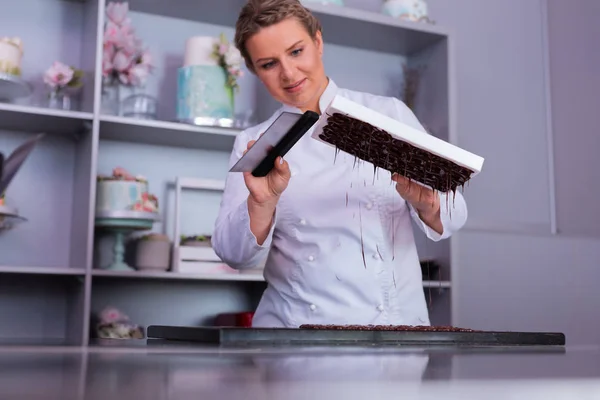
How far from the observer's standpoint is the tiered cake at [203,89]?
2.88 m

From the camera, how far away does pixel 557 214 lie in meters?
3.93

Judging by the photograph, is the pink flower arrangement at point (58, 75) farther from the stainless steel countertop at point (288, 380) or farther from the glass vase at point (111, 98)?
the stainless steel countertop at point (288, 380)

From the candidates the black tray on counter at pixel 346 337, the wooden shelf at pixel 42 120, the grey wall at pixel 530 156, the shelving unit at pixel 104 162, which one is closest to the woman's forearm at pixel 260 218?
the black tray on counter at pixel 346 337

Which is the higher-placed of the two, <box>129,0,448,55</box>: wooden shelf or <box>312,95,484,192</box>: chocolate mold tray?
<box>129,0,448,55</box>: wooden shelf

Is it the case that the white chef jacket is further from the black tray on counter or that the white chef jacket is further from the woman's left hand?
the black tray on counter

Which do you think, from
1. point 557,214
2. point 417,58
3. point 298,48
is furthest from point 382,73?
point 298,48

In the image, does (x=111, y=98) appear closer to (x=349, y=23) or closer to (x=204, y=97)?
(x=204, y=97)

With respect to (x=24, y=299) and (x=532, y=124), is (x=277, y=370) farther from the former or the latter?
(x=532, y=124)

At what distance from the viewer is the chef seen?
1.79m

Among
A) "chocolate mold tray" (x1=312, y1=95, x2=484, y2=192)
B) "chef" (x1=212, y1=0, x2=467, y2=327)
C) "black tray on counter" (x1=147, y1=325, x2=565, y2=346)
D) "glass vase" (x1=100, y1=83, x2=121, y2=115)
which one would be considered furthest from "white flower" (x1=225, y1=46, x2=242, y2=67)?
"black tray on counter" (x1=147, y1=325, x2=565, y2=346)

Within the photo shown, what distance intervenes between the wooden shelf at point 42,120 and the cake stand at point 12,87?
84mm

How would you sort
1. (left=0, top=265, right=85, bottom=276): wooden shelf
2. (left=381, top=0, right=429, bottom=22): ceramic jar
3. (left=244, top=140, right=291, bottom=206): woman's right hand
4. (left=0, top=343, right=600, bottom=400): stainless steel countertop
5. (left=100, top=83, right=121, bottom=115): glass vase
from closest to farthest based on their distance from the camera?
(left=0, top=343, right=600, bottom=400): stainless steel countertop
(left=244, top=140, right=291, bottom=206): woman's right hand
(left=0, top=265, right=85, bottom=276): wooden shelf
(left=100, top=83, right=121, bottom=115): glass vase
(left=381, top=0, right=429, bottom=22): ceramic jar

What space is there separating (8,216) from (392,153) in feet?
6.00

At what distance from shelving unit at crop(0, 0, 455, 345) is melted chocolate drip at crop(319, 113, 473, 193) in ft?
5.14
